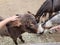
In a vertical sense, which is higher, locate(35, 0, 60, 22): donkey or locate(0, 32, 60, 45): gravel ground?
locate(35, 0, 60, 22): donkey

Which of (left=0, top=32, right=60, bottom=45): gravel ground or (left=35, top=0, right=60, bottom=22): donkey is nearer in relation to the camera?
(left=0, top=32, right=60, bottom=45): gravel ground

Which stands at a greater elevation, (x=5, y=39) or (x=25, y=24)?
(x=25, y=24)

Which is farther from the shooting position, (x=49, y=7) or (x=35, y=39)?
(x=49, y=7)

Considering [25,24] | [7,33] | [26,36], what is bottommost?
[26,36]

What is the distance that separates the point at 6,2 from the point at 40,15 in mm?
1626

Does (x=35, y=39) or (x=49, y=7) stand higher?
(x=49, y=7)

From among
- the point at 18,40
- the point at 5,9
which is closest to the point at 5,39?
the point at 18,40

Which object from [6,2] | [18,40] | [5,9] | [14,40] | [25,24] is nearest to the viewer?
[25,24]

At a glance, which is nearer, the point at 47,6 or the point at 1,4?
the point at 47,6

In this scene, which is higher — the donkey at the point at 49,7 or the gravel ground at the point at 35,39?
the donkey at the point at 49,7

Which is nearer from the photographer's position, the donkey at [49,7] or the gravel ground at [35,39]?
the gravel ground at [35,39]

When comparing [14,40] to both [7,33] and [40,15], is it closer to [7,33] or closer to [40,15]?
[7,33]

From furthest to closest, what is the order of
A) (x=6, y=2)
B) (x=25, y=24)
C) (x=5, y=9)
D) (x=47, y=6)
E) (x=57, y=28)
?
(x=6, y=2), (x=5, y=9), (x=47, y=6), (x=25, y=24), (x=57, y=28)

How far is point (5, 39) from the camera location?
287 cm
